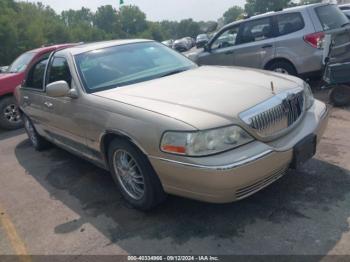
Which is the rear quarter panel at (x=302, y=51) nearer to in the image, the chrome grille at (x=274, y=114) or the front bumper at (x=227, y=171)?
the chrome grille at (x=274, y=114)

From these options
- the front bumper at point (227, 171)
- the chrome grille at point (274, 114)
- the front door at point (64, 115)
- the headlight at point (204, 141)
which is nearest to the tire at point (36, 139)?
the front door at point (64, 115)

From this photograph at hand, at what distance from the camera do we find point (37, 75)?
587cm

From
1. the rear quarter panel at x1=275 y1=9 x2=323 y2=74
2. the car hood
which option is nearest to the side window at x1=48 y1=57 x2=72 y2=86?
the car hood

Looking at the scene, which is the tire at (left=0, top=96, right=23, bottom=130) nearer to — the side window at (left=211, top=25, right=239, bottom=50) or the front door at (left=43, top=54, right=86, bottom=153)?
the front door at (left=43, top=54, right=86, bottom=153)

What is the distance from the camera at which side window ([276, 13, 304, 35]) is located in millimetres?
7854

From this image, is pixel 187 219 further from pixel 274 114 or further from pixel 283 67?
pixel 283 67

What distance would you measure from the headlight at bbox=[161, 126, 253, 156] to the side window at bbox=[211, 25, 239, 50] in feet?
19.6

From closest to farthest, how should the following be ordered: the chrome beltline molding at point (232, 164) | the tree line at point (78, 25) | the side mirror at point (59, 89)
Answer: the chrome beltline molding at point (232, 164)
the side mirror at point (59, 89)
the tree line at point (78, 25)

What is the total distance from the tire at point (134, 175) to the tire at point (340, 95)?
14.4 feet

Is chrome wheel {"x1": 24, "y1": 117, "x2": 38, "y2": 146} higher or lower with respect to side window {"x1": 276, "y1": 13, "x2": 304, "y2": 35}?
lower

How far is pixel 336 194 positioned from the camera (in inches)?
150

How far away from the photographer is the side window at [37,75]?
223 inches

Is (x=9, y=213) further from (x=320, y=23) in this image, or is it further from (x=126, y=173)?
(x=320, y=23)

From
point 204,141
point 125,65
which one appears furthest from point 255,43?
point 204,141
